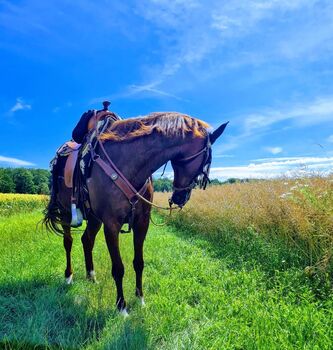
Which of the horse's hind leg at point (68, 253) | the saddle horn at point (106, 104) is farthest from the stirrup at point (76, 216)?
the saddle horn at point (106, 104)

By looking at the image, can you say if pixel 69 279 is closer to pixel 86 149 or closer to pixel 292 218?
pixel 86 149

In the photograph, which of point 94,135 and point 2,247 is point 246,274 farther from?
point 2,247

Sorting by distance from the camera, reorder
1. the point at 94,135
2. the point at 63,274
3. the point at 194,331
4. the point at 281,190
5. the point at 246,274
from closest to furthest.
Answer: the point at 194,331 → the point at 94,135 → the point at 246,274 → the point at 63,274 → the point at 281,190

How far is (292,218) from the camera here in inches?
204

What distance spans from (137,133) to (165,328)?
6.88ft

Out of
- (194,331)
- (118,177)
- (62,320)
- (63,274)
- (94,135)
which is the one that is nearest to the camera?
(194,331)

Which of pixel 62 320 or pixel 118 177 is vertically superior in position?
pixel 118 177

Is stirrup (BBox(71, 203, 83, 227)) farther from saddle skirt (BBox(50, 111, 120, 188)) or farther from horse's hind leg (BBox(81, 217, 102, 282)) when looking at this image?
horse's hind leg (BBox(81, 217, 102, 282))

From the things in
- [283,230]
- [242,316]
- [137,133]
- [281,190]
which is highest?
[137,133]

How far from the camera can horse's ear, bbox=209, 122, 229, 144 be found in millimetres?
3494

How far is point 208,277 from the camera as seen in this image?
4.79 meters

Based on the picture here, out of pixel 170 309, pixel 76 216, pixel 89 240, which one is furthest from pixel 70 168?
pixel 170 309

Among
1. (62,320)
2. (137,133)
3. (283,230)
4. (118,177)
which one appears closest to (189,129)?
(137,133)

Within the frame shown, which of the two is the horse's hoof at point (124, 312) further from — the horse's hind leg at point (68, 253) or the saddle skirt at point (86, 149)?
the saddle skirt at point (86, 149)
